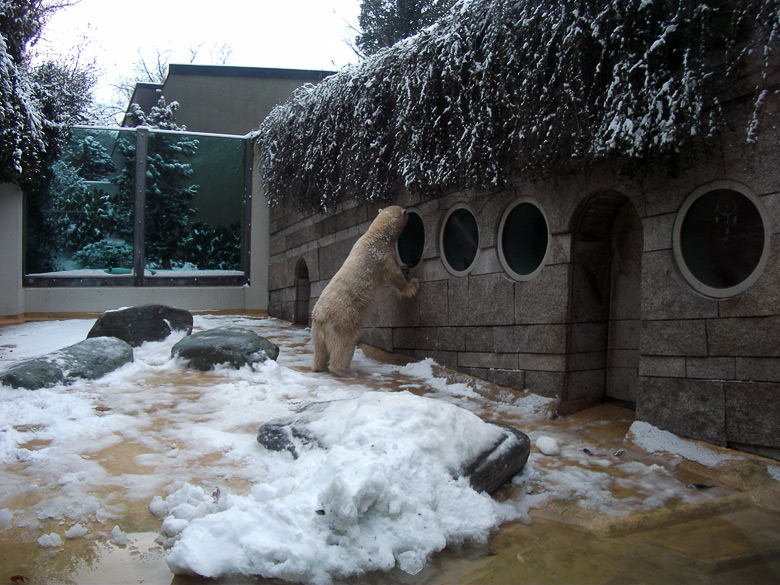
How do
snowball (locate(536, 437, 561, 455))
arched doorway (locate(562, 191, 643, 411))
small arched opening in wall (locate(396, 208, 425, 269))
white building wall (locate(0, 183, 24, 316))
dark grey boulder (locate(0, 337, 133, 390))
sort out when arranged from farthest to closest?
white building wall (locate(0, 183, 24, 316)), small arched opening in wall (locate(396, 208, 425, 269)), arched doorway (locate(562, 191, 643, 411)), dark grey boulder (locate(0, 337, 133, 390)), snowball (locate(536, 437, 561, 455))

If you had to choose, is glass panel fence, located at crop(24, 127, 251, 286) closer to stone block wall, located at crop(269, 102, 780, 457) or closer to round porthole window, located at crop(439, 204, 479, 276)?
stone block wall, located at crop(269, 102, 780, 457)

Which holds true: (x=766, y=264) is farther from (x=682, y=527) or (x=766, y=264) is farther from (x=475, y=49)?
(x=475, y=49)

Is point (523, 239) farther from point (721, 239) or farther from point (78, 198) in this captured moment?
point (78, 198)

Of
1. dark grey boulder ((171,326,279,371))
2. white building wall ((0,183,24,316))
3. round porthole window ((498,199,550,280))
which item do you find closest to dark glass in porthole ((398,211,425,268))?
round porthole window ((498,199,550,280))

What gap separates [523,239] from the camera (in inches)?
203

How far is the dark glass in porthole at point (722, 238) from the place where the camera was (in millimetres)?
3471

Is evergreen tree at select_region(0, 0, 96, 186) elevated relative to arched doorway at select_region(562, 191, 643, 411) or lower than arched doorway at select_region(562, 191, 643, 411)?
elevated

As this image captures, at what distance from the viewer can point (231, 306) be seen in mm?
10828

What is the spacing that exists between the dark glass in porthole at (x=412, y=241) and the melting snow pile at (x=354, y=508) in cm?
379

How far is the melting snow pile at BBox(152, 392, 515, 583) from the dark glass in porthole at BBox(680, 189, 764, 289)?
1.91 m

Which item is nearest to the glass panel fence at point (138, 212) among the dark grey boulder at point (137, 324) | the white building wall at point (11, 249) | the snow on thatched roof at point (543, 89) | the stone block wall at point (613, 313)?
the white building wall at point (11, 249)

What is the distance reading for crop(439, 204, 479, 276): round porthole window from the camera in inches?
224

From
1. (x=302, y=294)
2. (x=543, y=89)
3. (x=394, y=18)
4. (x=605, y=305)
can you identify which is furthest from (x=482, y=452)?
(x=394, y=18)

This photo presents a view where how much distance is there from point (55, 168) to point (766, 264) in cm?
1047
